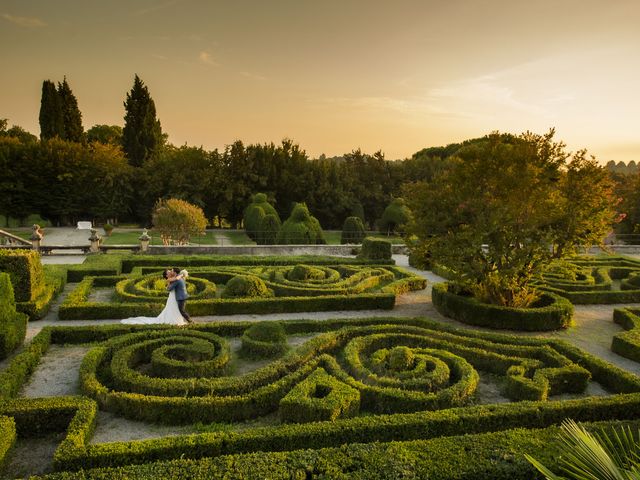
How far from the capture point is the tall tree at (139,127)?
55.3m

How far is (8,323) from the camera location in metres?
10.1

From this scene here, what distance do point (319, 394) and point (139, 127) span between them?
54.6m

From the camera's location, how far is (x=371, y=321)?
40.2 ft

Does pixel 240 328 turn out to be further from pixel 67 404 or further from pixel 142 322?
pixel 67 404

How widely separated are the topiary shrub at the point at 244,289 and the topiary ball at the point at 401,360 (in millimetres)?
6492

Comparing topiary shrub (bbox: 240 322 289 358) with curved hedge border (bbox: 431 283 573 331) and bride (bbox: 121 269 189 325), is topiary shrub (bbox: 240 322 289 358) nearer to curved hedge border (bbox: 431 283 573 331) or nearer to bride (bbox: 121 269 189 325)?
bride (bbox: 121 269 189 325)

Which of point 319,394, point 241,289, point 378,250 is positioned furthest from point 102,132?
point 319,394

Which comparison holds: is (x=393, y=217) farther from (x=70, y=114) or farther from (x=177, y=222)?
(x=70, y=114)

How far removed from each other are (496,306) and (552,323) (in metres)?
1.54

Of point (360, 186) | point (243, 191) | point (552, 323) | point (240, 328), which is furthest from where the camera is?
point (360, 186)

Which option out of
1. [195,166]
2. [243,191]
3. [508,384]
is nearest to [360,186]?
[243,191]

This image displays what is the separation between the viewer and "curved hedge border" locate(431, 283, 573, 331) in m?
13.1

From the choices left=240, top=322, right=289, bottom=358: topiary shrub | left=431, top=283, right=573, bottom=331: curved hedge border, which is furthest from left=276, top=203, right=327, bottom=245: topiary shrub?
left=240, top=322, right=289, bottom=358: topiary shrub

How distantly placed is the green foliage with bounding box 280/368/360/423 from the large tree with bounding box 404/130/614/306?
6479 mm
